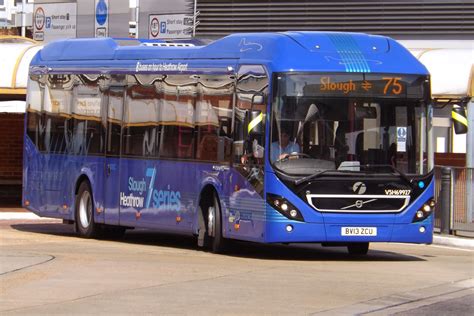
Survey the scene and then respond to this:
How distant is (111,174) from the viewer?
20516mm

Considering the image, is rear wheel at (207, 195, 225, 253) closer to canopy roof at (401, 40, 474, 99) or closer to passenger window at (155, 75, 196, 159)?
passenger window at (155, 75, 196, 159)

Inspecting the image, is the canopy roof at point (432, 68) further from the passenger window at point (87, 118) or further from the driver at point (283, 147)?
the driver at point (283, 147)

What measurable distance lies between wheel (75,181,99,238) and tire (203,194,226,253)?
3.46m

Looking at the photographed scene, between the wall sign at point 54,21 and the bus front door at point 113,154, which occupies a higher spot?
the wall sign at point 54,21

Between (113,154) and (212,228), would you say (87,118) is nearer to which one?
(113,154)

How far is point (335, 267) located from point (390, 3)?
65.6 ft

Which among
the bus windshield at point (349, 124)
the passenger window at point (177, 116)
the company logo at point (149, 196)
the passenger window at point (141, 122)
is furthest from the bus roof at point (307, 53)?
the company logo at point (149, 196)

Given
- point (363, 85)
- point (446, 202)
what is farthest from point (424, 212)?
point (446, 202)

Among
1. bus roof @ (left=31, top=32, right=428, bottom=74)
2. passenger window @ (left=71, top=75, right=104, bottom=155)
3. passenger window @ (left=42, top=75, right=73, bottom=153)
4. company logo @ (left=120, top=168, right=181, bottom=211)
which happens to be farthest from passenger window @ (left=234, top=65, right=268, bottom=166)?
passenger window @ (left=42, top=75, right=73, bottom=153)

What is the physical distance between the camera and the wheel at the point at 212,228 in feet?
57.8

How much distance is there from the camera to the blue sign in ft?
136

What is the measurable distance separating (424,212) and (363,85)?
1927 mm

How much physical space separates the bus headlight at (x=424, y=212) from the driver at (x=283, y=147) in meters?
1.94

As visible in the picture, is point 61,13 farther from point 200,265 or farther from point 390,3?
point 200,265
